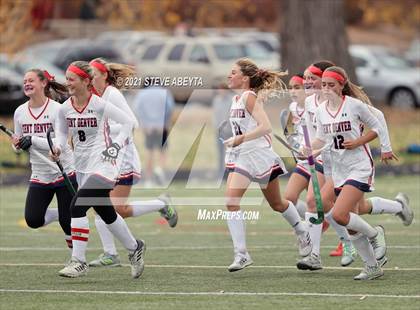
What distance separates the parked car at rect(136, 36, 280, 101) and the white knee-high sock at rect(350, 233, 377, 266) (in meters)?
25.5

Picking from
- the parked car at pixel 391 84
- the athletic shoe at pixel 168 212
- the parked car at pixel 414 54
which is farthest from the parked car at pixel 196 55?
the athletic shoe at pixel 168 212

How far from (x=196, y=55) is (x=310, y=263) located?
87.0ft

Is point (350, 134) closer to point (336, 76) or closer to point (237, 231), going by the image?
point (336, 76)

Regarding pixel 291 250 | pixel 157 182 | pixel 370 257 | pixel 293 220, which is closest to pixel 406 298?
pixel 370 257

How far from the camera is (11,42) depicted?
3077 cm

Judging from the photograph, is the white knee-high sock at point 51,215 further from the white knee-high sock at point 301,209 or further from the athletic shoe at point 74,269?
the white knee-high sock at point 301,209

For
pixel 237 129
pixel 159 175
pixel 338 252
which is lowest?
pixel 159 175

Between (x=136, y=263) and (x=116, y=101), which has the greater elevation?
(x=116, y=101)

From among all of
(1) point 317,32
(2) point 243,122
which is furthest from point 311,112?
(1) point 317,32

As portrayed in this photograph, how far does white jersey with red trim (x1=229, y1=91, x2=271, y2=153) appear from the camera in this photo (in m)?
12.3

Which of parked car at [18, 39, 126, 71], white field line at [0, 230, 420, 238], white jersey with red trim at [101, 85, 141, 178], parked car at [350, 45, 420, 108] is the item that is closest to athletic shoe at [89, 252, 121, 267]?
white jersey with red trim at [101, 85, 141, 178]

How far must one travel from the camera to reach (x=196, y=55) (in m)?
38.2

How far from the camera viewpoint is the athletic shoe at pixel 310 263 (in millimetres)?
11992

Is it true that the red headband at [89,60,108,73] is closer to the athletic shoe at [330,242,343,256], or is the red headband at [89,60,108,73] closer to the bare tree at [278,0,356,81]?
the athletic shoe at [330,242,343,256]
